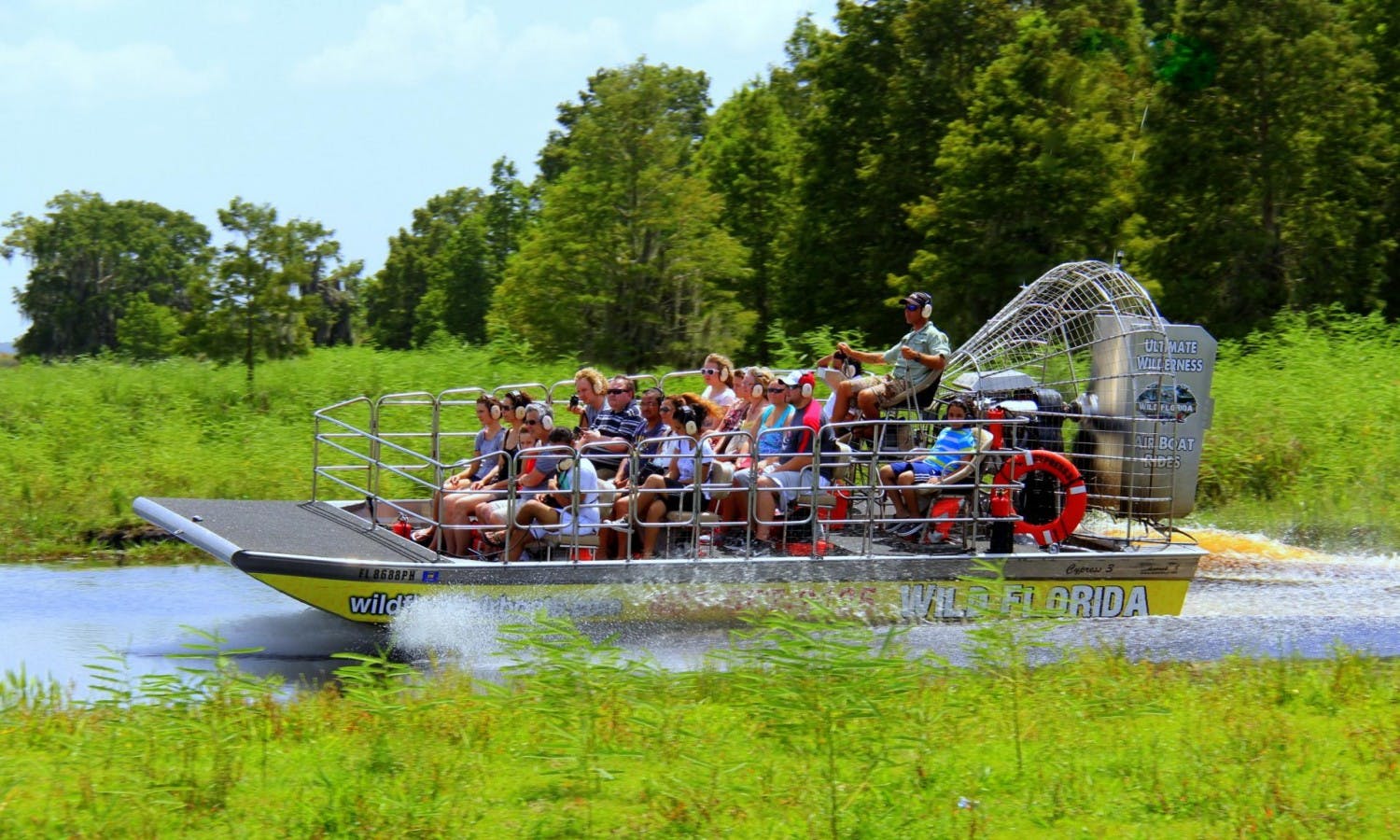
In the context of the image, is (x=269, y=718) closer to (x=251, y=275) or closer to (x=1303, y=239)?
(x=251, y=275)

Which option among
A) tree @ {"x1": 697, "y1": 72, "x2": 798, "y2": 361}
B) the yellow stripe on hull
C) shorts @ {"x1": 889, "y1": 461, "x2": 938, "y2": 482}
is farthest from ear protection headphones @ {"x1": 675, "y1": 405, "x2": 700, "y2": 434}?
tree @ {"x1": 697, "y1": 72, "x2": 798, "y2": 361}

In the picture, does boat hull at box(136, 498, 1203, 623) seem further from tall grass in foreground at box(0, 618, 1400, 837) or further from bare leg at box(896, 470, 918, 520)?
tall grass in foreground at box(0, 618, 1400, 837)

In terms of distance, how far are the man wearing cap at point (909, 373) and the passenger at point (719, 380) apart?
1111 mm

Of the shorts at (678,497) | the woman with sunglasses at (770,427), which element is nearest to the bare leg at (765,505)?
the woman with sunglasses at (770,427)

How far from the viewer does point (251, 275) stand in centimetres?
2508

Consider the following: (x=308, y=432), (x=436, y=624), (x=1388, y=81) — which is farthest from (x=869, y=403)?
(x=1388, y=81)

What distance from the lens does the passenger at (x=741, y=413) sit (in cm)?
1234

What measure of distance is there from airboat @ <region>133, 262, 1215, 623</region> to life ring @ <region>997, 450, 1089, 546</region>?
18mm

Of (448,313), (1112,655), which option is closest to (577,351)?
(1112,655)

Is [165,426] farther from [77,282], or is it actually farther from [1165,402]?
[77,282]

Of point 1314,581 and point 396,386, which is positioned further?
point 396,386

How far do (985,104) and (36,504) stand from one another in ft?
69.8

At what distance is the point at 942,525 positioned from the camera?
41.0 ft

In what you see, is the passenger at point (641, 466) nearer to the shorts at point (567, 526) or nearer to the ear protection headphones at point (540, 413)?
the shorts at point (567, 526)
